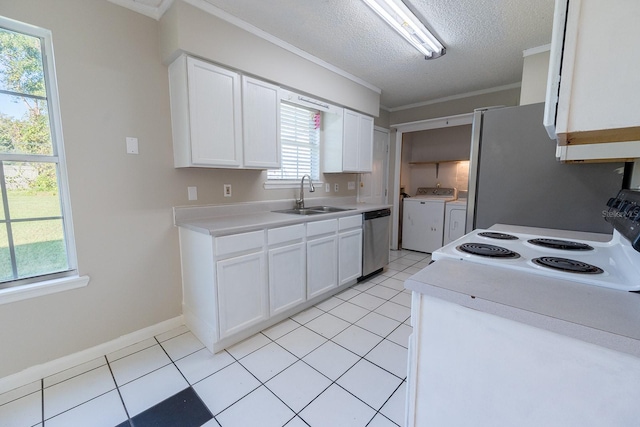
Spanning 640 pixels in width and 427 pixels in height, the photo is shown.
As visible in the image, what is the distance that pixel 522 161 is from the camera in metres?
1.86

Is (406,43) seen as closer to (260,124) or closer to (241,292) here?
(260,124)

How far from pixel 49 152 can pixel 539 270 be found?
2.71m

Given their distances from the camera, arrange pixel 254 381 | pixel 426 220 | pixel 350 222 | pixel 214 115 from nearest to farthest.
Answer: pixel 254 381
pixel 214 115
pixel 350 222
pixel 426 220

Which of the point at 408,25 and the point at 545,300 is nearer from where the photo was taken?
the point at 545,300

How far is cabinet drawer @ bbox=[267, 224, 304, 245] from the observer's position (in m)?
2.14

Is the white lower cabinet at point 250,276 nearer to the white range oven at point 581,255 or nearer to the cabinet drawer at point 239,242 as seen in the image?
the cabinet drawer at point 239,242

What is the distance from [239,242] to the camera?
1.93 metres

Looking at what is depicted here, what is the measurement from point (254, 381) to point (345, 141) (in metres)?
2.68

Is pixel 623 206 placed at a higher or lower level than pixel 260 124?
lower

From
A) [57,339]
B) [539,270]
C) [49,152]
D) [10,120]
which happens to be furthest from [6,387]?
[539,270]

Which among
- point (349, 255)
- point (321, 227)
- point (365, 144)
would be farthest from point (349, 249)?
point (365, 144)

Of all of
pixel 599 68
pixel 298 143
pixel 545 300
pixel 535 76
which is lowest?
pixel 545 300

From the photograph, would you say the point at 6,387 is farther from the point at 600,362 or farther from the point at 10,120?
the point at 600,362

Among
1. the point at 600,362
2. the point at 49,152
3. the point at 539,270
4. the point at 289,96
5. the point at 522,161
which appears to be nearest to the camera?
the point at 600,362
